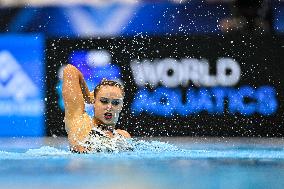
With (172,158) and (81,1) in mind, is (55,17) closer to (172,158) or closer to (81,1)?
(81,1)

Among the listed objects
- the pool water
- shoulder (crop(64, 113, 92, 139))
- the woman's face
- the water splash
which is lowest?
the water splash

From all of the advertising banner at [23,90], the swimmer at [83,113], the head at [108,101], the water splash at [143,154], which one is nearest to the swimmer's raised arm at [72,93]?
the swimmer at [83,113]

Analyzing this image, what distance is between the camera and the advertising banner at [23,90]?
31.1 ft

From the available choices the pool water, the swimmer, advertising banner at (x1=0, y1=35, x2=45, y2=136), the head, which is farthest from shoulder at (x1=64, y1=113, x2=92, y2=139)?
advertising banner at (x1=0, y1=35, x2=45, y2=136)

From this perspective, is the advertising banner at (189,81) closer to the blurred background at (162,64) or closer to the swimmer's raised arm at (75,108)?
the blurred background at (162,64)

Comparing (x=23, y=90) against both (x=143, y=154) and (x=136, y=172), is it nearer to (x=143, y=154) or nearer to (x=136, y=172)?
(x=143, y=154)

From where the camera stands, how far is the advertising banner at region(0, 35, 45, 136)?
9.48 m

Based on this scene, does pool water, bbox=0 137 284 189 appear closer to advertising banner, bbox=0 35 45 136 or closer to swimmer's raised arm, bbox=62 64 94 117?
swimmer's raised arm, bbox=62 64 94 117

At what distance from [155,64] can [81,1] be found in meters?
1.36

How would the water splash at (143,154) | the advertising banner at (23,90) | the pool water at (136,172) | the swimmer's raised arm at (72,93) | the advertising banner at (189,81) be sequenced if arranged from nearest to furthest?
the pool water at (136,172) < the water splash at (143,154) < the swimmer's raised arm at (72,93) < the advertising banner at (189,81) < the advertising banner at (23,90)

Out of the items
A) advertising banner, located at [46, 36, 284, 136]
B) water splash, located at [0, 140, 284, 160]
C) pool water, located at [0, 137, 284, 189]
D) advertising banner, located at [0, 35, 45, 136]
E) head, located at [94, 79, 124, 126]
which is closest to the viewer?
pool water, located at [0, 137, 284, 189]

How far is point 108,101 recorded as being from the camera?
201 inches

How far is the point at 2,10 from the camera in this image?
978 cm

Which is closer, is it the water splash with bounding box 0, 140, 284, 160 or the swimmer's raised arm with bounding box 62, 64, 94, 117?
the water splash with bounding box 0, 140, 284, 160
